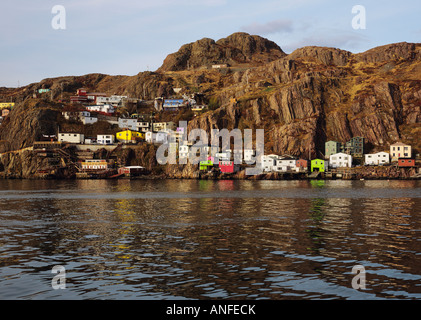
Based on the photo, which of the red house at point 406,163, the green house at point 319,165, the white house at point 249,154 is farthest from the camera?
the white house at point 249,154

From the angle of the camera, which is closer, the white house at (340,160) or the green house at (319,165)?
the green house at (319,165)

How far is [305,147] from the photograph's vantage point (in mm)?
191000

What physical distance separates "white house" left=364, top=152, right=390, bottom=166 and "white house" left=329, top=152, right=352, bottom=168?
9.18 metres

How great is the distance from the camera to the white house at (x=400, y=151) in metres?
176

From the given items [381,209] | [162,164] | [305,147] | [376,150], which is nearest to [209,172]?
[162,164]

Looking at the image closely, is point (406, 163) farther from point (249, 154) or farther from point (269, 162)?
point (249, 154)

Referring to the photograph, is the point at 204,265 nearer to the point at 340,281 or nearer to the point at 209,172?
the point at 340,281

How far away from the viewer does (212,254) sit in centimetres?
3172

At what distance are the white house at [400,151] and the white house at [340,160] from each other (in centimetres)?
1818

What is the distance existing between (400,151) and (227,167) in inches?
2935

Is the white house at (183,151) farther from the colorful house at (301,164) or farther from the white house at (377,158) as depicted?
the white house at (377,158)

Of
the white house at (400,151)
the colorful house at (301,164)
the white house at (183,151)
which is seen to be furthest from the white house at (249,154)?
the white house at (400,151)
